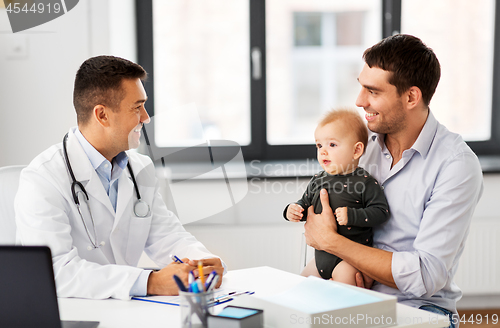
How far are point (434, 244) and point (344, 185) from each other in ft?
1.05

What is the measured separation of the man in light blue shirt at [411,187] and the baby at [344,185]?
0.04 m

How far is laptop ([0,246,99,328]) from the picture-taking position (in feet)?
2.79

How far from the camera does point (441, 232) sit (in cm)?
140

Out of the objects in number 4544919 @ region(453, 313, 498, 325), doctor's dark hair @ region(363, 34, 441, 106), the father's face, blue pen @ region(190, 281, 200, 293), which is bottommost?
number 4544919 @ region(453, 313, 498, 325)

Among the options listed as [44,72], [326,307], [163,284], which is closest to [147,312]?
[163,284]

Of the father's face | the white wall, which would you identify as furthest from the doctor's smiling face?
A: the white wall

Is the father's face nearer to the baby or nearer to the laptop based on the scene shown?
the baby

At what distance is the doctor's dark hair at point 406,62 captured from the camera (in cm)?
155

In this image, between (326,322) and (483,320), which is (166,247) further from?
(483,320)

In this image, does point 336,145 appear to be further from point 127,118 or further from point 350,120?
point 127,118

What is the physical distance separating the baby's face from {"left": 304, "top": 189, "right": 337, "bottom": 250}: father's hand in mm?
96

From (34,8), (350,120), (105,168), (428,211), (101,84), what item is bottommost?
(428,211)

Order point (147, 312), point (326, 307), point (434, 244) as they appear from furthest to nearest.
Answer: point (434, 244), point (147, 312), point (326, 307)

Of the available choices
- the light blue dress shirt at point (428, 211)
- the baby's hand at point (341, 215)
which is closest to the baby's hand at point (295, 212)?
the baby's hand at point (341, 215)
